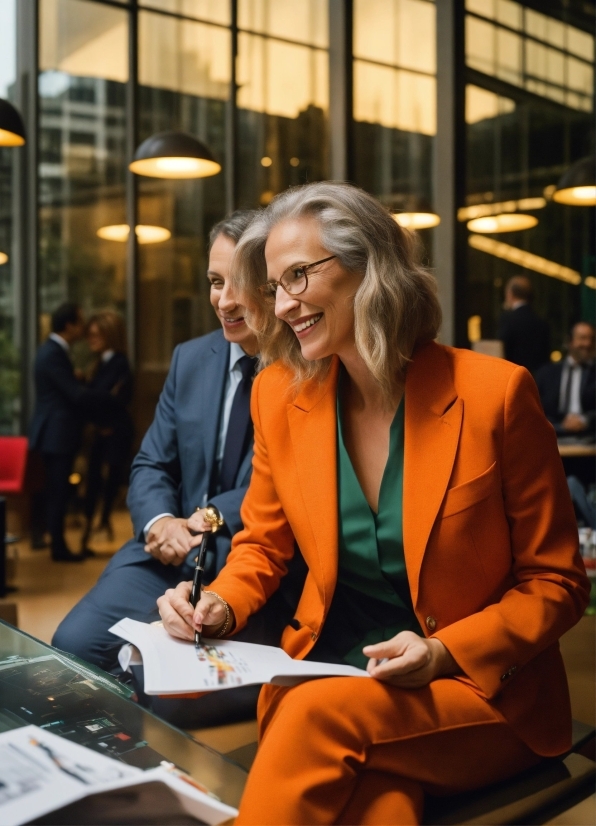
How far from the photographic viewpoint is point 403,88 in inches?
378

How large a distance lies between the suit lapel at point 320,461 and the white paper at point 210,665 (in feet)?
0.70

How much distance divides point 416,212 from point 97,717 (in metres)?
8.31

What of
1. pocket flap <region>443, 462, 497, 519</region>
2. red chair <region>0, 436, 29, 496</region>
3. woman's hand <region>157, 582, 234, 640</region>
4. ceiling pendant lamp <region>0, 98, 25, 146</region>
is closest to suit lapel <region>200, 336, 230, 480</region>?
woman's hand <region>157, 582, 234, 640</region>

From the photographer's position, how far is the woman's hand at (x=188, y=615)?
164 cm

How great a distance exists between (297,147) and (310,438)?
8.00 metres

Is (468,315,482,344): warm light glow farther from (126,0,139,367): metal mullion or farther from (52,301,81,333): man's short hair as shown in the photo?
(52,301,81,333): man's short hair

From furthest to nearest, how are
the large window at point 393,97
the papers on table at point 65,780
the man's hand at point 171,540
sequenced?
1. the large window at point 393,97
2. the man's hand at point 171,540
3. the papers on table at point 65,780

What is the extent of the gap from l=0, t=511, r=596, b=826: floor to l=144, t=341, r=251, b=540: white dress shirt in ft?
2.96

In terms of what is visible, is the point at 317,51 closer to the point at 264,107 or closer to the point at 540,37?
the point at 264,107

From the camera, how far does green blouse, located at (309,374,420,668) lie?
5.67ft

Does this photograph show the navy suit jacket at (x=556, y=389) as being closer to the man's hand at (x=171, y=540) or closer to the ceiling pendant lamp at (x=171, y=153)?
the ceiling pendant lamp at (x=171, y=153)

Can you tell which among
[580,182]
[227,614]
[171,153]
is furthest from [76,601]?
[580,182]

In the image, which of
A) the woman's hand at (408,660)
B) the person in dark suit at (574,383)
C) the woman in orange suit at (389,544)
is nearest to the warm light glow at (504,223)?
the person in dark suit at (574,383)

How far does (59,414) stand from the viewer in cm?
692
